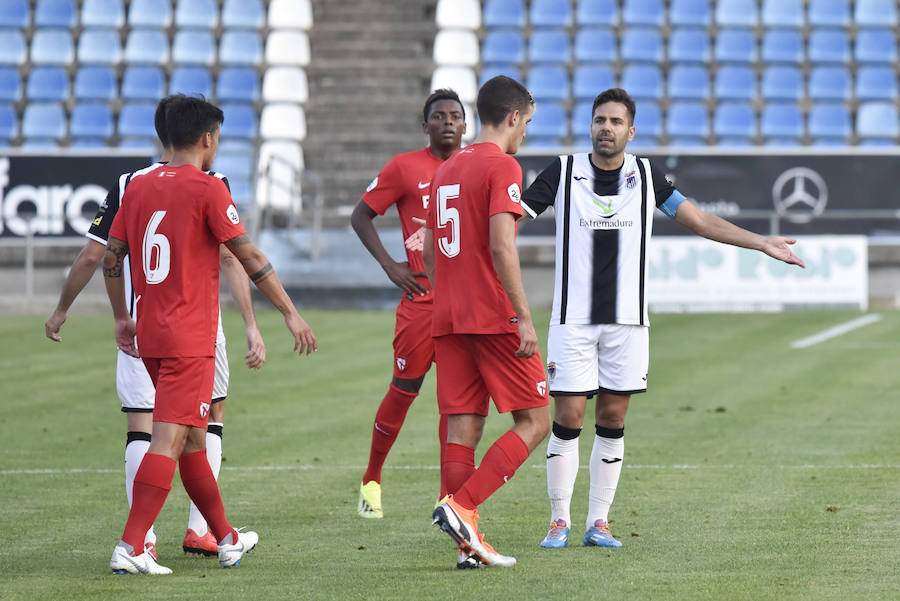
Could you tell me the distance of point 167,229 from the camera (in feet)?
18.2

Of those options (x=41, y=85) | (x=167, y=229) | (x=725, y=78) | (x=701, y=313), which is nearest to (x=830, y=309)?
(x=701, y=313)

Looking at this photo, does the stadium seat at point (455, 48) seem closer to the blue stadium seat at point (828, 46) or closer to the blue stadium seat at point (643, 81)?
the blue stadium seat at point (643, 81)

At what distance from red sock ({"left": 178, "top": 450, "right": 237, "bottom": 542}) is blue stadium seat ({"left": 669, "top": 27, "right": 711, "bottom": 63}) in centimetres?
2200

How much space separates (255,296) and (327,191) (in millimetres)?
4176

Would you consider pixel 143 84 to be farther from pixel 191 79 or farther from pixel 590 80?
pixel 590 80

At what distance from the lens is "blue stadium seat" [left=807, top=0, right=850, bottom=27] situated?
1063 inches

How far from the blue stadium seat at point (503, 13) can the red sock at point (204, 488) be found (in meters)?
22.0

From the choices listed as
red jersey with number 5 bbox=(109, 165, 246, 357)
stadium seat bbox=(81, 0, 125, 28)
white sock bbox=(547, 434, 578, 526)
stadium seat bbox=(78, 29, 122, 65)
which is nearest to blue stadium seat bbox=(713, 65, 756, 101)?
stadium seat bbox=(78, 29, 122, 65)

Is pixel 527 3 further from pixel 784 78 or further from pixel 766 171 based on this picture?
pixel 766 171

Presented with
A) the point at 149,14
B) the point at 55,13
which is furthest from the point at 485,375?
the point at 55,13

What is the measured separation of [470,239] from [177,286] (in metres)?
1.20

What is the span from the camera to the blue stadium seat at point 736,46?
2659cm

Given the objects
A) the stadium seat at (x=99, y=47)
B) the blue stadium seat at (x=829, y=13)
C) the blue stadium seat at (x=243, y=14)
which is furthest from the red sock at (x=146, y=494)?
the blue stadium seat at (x=829, y=13)

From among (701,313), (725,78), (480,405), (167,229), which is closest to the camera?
(167,229)
